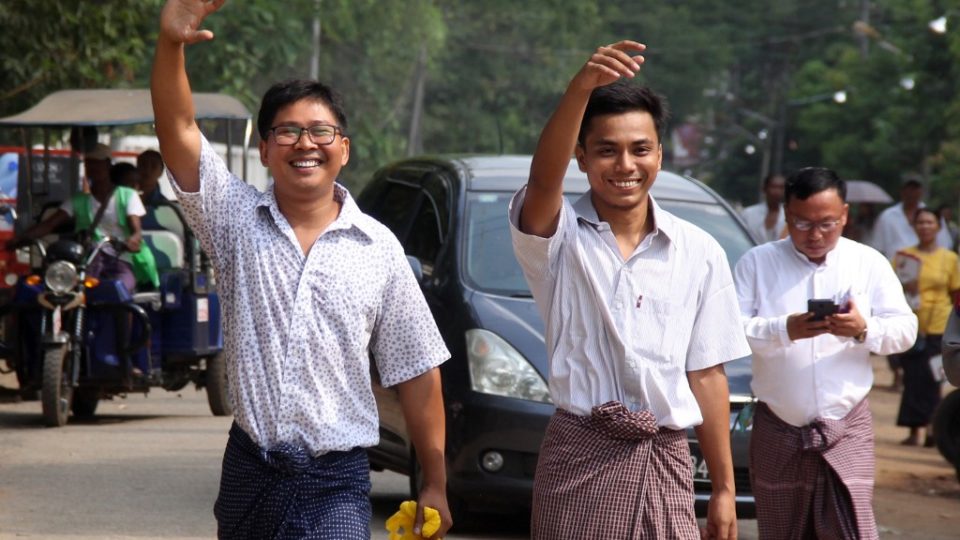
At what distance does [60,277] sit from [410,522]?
7997mm

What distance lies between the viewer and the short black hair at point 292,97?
181 inches

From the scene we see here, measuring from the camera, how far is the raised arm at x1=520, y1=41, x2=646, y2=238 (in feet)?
13.9

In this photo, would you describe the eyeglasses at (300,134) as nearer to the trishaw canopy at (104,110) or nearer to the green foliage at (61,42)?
the trishaw canopy at (104,110)

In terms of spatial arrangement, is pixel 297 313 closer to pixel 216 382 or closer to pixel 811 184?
pixel 811 184

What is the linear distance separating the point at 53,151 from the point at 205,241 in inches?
472

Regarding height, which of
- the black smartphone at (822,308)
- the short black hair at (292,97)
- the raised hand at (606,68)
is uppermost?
the raised hand at (606,68)

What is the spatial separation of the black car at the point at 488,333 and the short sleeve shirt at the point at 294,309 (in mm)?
3392

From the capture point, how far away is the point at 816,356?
6.07 meters

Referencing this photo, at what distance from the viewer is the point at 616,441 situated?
14.7 ft

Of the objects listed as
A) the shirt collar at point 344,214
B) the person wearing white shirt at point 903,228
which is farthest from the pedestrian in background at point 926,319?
the shirt collar at point 344,214

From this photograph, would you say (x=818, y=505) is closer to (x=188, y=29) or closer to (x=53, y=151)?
(x=188, y=29)

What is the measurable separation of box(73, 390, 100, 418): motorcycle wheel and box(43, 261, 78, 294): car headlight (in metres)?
1.20

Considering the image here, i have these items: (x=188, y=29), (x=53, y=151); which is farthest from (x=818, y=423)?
(x=53, y=151)

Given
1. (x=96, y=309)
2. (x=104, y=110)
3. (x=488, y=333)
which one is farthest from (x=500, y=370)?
(x=104, y=110)
